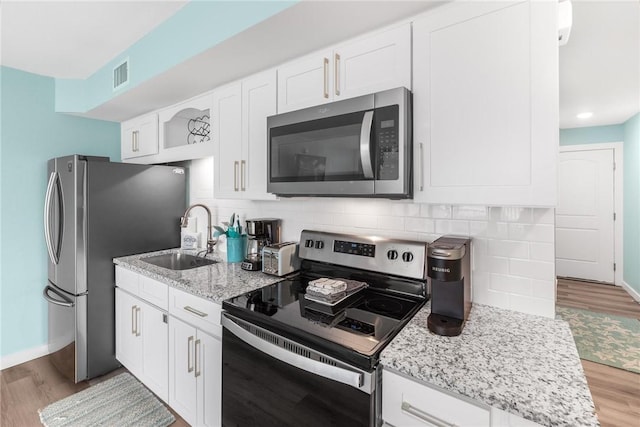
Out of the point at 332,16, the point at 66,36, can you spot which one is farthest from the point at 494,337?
the point at 66,36

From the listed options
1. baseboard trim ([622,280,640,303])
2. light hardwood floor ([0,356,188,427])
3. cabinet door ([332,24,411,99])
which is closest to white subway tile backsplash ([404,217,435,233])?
cabinet door ([332,24,411,99])

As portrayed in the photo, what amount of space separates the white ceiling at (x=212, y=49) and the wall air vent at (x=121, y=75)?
3.7 inches

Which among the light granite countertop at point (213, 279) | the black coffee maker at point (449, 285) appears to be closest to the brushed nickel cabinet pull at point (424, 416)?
the black coffee maker at point (449, 285)

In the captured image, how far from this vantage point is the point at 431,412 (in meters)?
0.91

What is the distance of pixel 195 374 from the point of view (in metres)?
1.68

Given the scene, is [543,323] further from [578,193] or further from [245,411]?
[578,193]

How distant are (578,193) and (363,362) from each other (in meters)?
5.76

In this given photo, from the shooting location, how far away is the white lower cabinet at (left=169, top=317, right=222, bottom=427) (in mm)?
1562

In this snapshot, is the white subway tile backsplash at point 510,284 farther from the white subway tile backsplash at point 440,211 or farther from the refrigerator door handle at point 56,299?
the refrigerator door handle at point 56,299

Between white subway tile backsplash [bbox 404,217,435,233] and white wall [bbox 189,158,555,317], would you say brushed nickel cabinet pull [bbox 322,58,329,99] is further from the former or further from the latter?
white subway tile backsplash [bbox 404,217,435,233]

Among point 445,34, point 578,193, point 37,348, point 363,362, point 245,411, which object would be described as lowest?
point 37,348

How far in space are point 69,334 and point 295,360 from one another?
7.34 ft

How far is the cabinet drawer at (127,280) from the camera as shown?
214 cm

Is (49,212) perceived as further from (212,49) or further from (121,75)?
(212,49)
